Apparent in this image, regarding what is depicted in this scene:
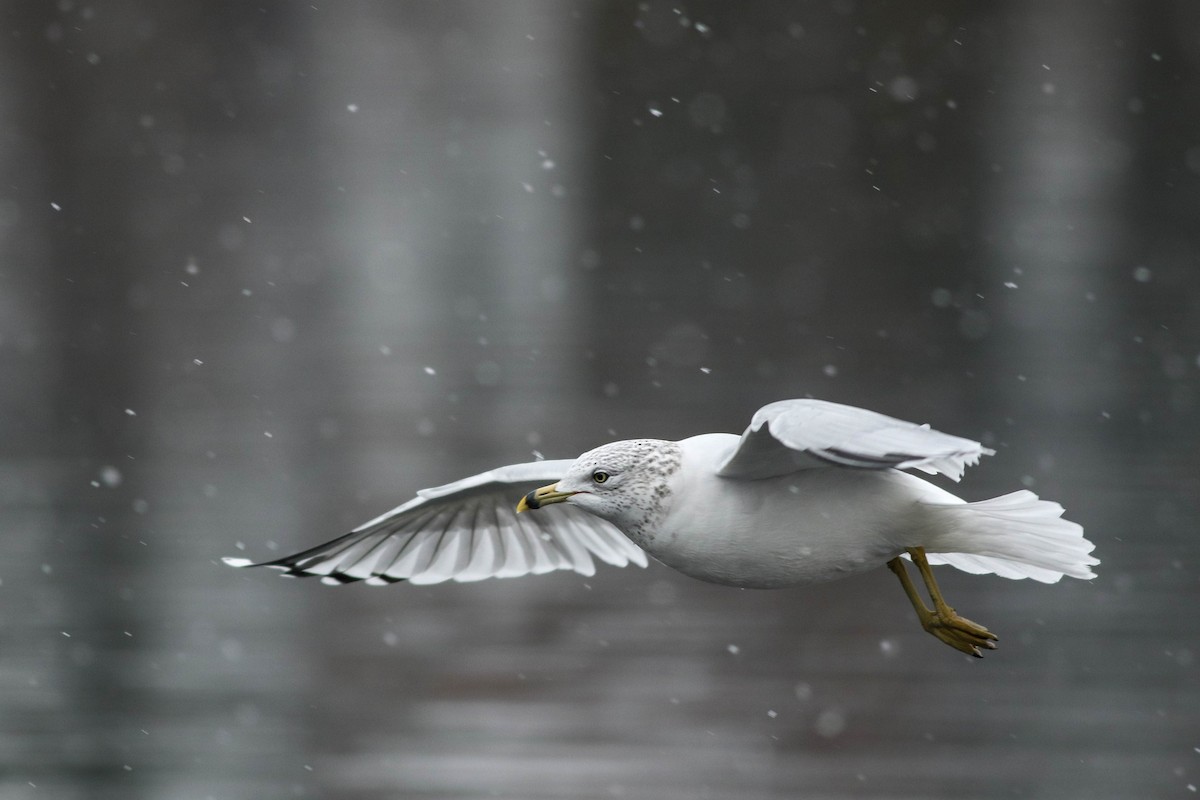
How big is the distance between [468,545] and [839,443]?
1.40 meters

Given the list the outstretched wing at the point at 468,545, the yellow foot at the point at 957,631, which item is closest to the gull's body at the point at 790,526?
the yellow foot at the point at 957,631

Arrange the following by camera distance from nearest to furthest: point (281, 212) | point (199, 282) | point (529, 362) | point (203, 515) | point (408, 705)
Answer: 1. point (408, 705)
2. point (203, 515)
3. point (529, 362)
4. point (199, 282)
5. point (281, 212)

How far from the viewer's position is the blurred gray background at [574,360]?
6.01 metres

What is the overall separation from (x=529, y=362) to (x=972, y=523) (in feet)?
32.6

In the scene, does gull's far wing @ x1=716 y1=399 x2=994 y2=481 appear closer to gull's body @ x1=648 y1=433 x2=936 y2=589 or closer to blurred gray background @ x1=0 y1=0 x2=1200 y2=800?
gull's body @ x1=648 y1=433 x2=936 y2=589

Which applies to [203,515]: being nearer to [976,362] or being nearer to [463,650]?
[463,650]

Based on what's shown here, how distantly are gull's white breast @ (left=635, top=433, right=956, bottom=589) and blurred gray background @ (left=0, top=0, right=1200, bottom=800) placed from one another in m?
2.71

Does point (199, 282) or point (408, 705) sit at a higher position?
point (408, 705)

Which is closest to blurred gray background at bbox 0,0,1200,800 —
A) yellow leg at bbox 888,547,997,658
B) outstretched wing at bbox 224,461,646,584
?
outstretched wing at bbox 224,461,646,584

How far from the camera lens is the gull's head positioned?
293 centimetres

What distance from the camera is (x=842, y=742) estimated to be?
581 centimetres

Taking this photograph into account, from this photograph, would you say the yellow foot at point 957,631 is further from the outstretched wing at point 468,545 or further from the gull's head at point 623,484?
the outstretched wing at point 468,545

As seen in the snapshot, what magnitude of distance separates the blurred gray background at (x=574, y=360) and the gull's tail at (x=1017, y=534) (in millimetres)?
2681

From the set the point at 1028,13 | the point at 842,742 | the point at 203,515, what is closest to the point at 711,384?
the point at 203,515
